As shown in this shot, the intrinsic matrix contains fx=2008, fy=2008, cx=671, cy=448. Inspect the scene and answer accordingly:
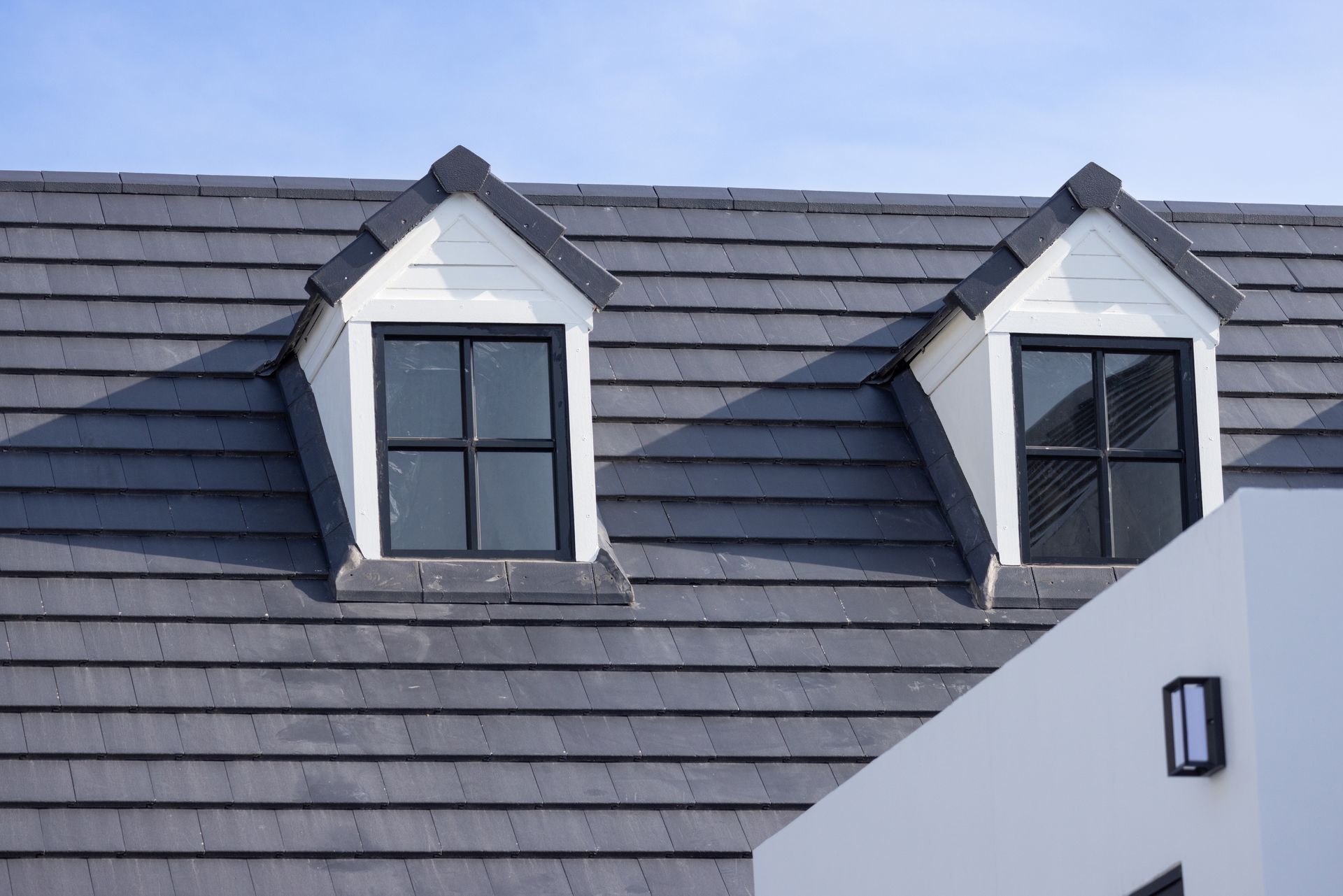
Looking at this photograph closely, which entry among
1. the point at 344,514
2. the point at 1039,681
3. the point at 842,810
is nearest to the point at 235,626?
the point at 344,514

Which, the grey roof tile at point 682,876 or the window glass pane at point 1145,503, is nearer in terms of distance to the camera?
the grey roof tile at point 682,876

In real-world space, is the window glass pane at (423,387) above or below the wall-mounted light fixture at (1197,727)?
above

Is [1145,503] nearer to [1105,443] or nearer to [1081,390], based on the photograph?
[1105,443]

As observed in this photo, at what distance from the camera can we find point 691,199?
27.6ft

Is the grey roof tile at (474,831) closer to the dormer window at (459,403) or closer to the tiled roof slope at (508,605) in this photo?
the tiled roof slope at (508,605)

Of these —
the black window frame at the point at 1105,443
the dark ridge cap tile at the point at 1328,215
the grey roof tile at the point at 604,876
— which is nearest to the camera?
the grey roof tile at the point at 604,876

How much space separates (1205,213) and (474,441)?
3.74m

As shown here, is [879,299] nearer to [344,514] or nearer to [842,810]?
[344,514]

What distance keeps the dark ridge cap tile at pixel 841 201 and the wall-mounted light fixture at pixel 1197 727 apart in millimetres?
5206

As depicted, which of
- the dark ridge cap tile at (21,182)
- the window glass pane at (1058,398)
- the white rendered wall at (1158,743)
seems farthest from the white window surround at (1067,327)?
the dark ridge cap tile at (21,182)

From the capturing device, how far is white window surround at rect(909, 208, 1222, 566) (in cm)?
725

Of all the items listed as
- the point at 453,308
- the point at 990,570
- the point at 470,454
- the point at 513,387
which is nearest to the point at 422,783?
the point at 470,454

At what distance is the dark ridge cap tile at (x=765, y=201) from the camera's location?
332 inches

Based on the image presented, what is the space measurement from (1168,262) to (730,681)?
7.73ft
